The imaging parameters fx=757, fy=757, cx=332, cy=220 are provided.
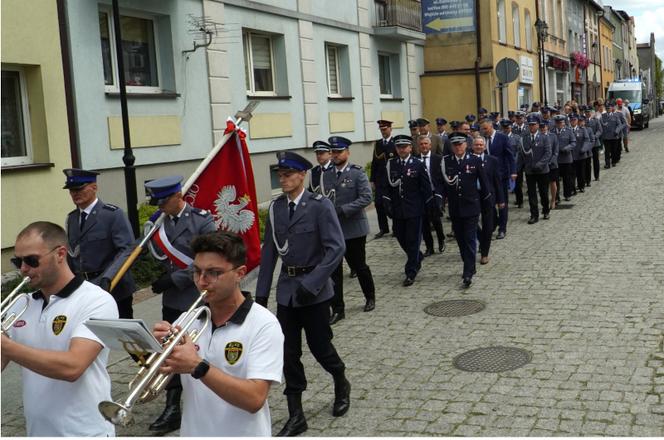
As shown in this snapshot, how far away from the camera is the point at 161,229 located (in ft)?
18.5

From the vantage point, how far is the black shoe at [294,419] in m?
5.32

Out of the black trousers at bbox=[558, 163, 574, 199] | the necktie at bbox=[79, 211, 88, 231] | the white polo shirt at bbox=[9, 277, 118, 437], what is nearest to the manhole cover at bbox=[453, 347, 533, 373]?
the necktie at bbox=[79, 211, 88, 231]

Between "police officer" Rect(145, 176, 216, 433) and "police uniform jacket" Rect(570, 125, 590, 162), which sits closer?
"police officer" Rect(145, 176, 216, 433)

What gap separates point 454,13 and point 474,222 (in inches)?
727

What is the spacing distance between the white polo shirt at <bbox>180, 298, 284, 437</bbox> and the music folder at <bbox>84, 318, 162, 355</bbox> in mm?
333

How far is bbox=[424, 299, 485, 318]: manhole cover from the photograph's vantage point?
8383 mm

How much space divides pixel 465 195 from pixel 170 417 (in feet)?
19.0

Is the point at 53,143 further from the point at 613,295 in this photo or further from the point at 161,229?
the point at 613,295

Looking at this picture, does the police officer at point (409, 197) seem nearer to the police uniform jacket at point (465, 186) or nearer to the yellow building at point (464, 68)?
the police uniform jacket at point (465, 186)

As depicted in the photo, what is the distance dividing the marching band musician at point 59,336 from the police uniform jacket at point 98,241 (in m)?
2.65

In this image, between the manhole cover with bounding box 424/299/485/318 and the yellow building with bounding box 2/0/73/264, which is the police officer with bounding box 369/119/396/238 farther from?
the yellow building with bounding box 2/0/73/264

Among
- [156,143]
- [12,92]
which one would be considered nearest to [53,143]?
[12,92]

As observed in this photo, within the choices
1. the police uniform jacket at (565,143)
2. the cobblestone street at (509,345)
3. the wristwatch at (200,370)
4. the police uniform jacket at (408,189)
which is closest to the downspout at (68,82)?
the cobblestone street at (509,345)

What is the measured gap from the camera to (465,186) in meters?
10.3
